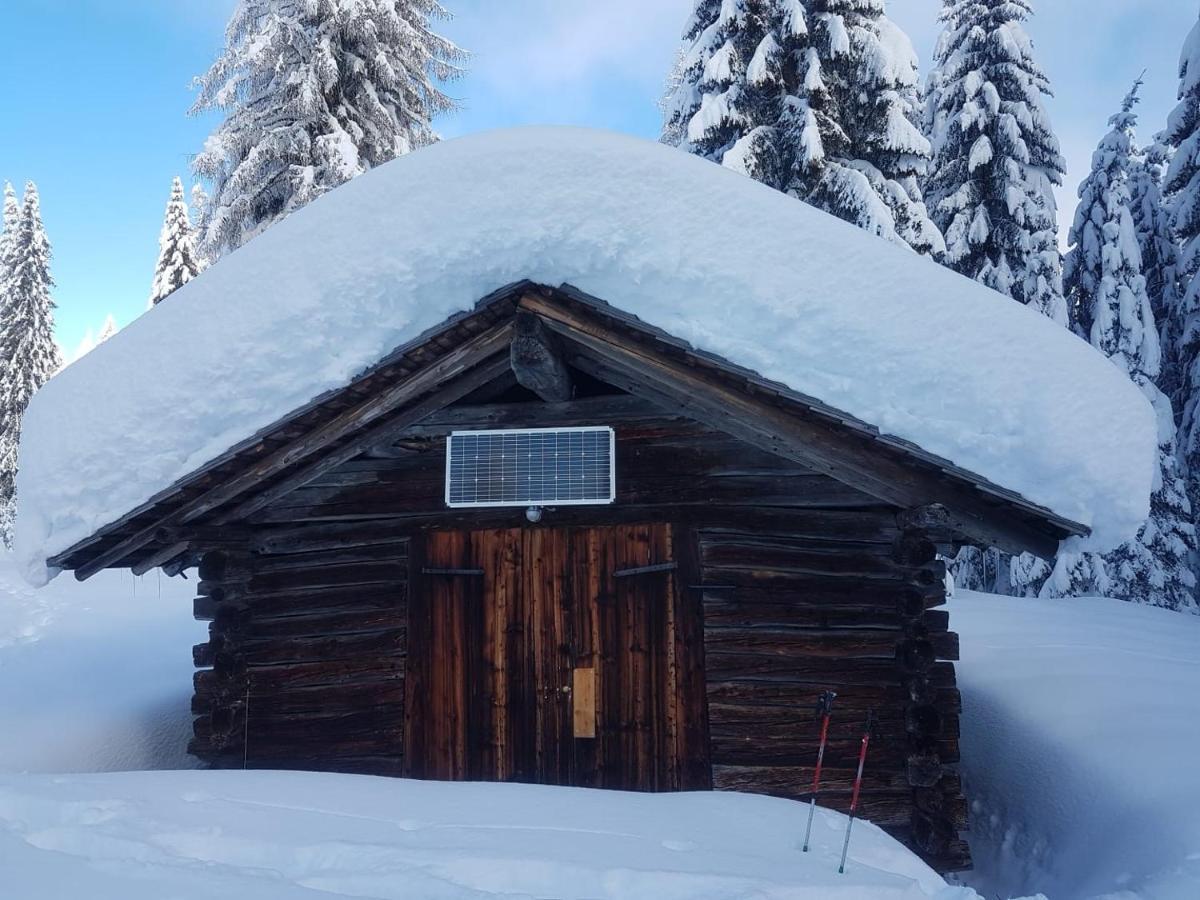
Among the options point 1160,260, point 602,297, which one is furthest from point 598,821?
point 1160,260

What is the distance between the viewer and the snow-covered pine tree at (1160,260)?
21.7 meters

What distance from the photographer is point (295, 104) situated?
56.3ft

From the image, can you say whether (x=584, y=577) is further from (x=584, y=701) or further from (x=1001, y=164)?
(x=1001, y=164)

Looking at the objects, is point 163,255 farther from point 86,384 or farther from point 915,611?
point 915,611

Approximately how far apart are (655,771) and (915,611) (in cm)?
249

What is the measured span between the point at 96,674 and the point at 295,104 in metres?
11.5

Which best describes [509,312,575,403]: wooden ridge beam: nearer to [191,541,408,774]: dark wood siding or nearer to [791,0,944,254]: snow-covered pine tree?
[191,541,408,774]: dark wood siding

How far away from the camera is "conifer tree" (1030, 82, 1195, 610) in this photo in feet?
64.2

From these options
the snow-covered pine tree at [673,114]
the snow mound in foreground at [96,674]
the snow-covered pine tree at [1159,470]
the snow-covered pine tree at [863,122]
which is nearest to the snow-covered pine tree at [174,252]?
the snow mound in foreground at [96,674]

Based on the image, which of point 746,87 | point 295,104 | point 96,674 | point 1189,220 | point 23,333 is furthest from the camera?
point 23,333

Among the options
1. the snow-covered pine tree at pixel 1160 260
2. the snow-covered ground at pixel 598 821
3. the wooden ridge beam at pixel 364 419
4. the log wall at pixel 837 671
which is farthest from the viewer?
the snow-covered pine tree at pixel 1160 260

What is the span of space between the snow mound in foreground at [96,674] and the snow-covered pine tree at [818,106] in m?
12.2

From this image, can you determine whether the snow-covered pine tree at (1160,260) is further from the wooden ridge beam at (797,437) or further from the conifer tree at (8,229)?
the conifer tree at (8,229)

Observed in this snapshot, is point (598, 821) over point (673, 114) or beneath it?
beneath
